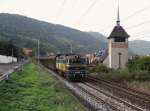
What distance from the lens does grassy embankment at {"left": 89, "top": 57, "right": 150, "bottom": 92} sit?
138ft

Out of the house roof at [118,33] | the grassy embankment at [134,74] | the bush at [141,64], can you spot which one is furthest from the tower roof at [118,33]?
the bush at [141,64]

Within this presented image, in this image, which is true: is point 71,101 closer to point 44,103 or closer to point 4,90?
point 44,103

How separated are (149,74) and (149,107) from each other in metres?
29.4

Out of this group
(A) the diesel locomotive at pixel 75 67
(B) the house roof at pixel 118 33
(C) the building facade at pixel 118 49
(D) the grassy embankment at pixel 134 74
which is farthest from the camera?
(B) the house roof at pixel 118 33

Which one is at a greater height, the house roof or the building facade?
the house roof

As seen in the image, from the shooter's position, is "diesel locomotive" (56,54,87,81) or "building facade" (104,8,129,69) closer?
"diesel locomotive" (56,54,87,81)

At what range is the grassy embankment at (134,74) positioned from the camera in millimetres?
Result: 41925

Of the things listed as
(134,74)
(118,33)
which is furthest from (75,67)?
(118,33)

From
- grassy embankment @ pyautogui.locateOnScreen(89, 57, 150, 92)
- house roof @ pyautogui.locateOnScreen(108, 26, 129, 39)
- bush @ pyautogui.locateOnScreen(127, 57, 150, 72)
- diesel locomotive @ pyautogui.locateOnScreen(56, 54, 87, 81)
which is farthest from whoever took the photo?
house roof @ pyautogui.locateOnScreen(108, 26, 129, 39)

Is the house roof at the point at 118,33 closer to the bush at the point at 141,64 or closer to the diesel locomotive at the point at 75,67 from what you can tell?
the bush at the point at 141,64

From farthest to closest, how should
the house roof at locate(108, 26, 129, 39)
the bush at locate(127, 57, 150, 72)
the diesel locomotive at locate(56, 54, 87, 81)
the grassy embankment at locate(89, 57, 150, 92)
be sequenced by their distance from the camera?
1. the house roof at locate(108, 26, 129, 39)
2. the bush at locate(127, 57, 150, 72)
3. the diesel locomotive at locate(56, 54, 87, 81)
4. the grassy embankment at locate(89, 57, 150, 92)

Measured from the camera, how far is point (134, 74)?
5016 cm

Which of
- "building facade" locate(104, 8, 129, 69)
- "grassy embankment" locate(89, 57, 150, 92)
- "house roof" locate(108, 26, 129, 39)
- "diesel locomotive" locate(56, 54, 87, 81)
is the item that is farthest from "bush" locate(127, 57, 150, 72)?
"diesel locomotive" locate(56, 54, 87, 81)

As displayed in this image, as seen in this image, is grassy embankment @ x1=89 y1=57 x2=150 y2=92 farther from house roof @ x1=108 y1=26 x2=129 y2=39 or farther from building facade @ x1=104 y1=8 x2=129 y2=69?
house roof @ x1=108 y1=26 x2=129 y2=39
